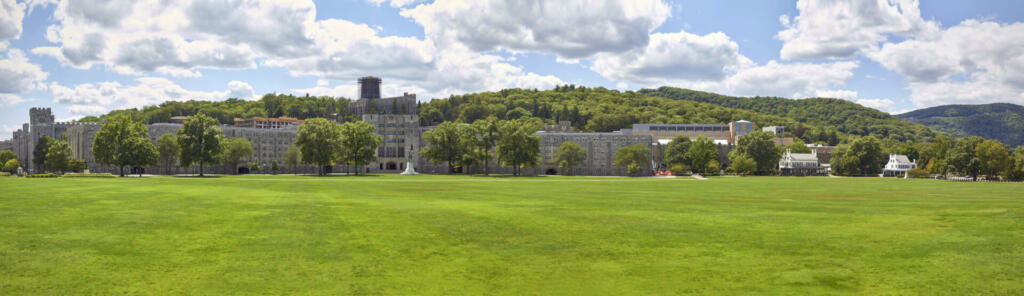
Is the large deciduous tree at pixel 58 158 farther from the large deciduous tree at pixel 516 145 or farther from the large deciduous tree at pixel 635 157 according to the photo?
the large deciduous tree at pixel 635 157

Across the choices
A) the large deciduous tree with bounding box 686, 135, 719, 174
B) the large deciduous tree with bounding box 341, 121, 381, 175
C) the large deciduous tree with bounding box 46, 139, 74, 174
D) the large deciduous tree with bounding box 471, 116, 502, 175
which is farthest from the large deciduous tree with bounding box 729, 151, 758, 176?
the large deciduous tree with bounding box 46, 139, 74, 174

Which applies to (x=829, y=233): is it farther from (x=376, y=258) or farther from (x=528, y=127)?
(x=528, y=127)

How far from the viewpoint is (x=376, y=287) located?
1594cm

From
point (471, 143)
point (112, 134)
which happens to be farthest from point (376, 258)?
point (471, 143)

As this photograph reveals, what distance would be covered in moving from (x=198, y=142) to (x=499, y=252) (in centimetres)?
10598

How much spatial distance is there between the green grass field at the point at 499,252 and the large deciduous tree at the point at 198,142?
272 feet

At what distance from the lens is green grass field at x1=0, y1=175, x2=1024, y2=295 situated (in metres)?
16.1

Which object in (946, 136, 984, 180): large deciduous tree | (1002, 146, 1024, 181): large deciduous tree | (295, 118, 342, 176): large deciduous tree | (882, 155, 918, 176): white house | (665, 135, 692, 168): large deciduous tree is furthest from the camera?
(882, 155, 918, 176): white house

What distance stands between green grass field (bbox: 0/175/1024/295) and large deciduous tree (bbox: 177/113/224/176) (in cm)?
8277

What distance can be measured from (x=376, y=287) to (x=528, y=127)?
12993 cm

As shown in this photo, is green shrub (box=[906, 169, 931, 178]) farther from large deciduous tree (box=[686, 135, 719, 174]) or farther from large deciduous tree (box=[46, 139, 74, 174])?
large deciduous tree (box=[46, 139, 74, 174])

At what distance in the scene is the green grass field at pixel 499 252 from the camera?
16125 millimetres

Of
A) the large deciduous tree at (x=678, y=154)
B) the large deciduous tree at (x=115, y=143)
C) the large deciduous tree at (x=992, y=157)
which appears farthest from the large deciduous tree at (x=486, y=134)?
the large deciduous tree at (x=992, y=157)

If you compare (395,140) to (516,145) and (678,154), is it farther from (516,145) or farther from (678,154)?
(678,154)
